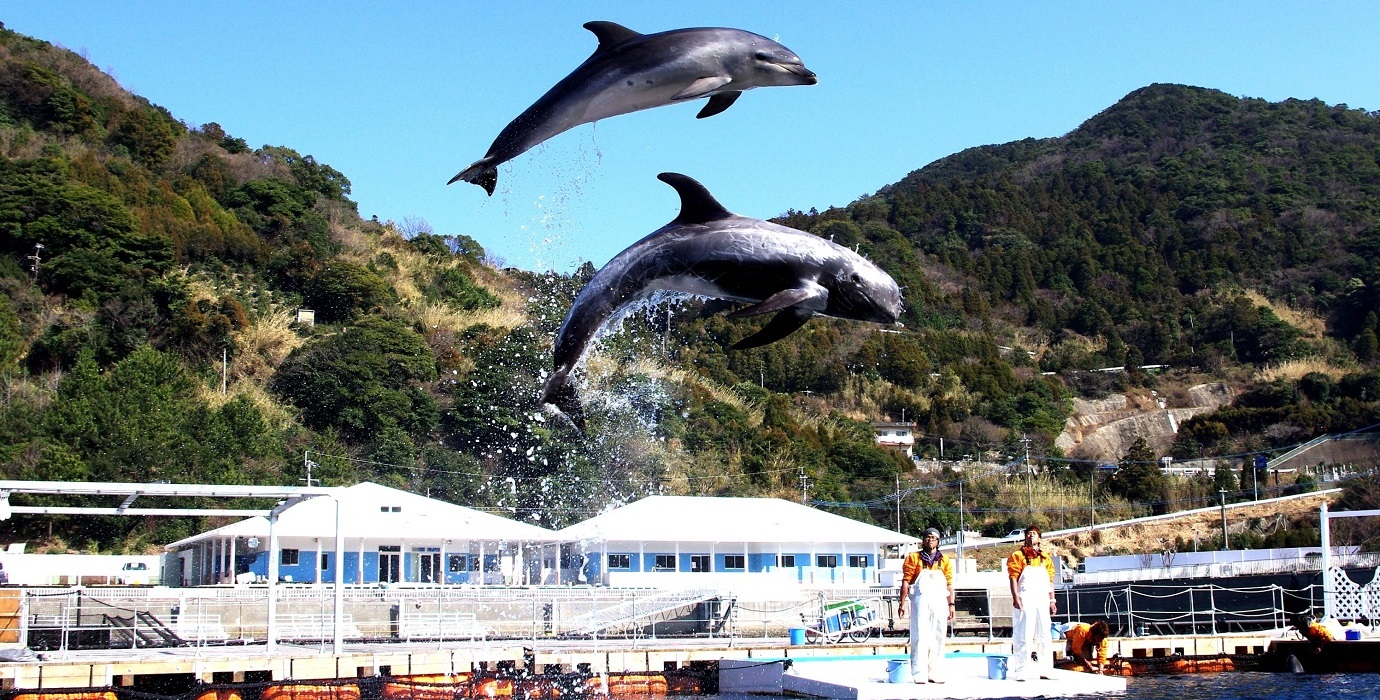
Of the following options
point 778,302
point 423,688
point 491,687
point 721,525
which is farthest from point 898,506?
point 778,302

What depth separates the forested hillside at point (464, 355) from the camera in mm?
48219

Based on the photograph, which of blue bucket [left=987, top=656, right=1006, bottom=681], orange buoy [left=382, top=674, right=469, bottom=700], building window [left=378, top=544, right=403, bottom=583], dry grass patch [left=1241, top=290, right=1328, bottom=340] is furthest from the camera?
dry grass patch [left=1241, top=290, right=1328, bottom=340]

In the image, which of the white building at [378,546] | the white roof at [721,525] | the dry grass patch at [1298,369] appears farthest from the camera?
the dry grass patch at [1298,369]

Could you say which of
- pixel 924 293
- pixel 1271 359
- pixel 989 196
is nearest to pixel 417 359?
pixel 924 293

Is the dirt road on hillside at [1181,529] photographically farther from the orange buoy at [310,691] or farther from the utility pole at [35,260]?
the orange buoy at [310,691]

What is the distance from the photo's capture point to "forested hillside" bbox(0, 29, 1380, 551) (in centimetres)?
4822

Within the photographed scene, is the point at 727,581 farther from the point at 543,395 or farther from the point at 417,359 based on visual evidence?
the point at 417,359

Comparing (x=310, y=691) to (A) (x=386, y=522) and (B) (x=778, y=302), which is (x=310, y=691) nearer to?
(B) (x=778, y=302)

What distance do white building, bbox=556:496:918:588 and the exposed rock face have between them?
59508mm

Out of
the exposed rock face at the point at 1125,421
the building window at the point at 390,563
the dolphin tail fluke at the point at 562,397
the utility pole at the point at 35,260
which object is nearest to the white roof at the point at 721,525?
the building window at the point at 390,563

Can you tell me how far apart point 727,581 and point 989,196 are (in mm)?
120061

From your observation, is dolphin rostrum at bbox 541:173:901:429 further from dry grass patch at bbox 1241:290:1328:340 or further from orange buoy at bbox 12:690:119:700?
dry grass patch at bbox 1241:290:1328:340

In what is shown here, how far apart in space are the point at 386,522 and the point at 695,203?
2107 centimetres

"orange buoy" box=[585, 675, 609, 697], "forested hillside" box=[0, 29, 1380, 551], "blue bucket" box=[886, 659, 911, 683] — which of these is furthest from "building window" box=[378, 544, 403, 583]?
"blue bucket" box=[886, 659, 911, 683]
